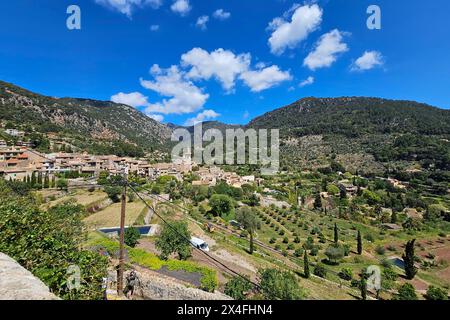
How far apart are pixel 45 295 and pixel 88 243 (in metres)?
15.2

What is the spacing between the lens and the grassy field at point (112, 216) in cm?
2771

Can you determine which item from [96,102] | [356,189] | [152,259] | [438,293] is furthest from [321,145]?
[96,102]

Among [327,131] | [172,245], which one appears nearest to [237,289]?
[172,245]

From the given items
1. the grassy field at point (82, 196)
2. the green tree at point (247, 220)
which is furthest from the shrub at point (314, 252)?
the grassy field at point (82, 196)

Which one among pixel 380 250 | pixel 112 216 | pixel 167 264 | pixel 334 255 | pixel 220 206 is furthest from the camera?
pixel 220 206

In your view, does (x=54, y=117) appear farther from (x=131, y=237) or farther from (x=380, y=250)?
(x=380, y=250)

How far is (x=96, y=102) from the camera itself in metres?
173

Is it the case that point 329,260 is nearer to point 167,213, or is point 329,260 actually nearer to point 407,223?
point 167,213

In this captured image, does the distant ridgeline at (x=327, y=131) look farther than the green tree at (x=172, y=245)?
Yes

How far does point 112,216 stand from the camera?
100 ft

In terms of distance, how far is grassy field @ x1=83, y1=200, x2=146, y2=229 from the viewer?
1091 inches

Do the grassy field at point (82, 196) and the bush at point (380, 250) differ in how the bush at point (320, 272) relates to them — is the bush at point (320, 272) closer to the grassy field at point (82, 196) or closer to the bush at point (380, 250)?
the bush at point (380, 250)

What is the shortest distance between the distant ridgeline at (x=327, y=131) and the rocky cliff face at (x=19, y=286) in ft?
244

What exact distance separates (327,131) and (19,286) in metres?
140
